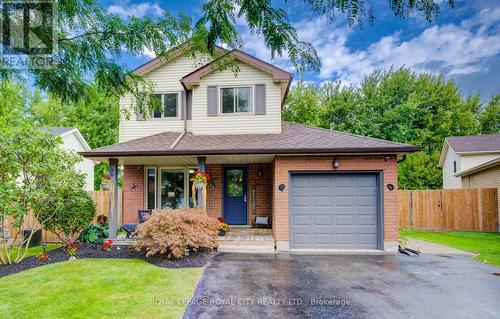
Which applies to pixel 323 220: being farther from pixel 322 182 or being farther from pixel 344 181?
pixel 344 181

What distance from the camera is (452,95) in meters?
24.7

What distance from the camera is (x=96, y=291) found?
15.2 feet

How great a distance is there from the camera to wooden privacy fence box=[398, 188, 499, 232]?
12336mm

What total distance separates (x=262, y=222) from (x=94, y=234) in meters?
5.47

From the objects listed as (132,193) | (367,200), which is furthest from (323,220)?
(132,193)

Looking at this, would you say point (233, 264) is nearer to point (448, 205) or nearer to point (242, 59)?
point (242, 59)

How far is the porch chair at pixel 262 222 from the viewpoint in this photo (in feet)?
32.8

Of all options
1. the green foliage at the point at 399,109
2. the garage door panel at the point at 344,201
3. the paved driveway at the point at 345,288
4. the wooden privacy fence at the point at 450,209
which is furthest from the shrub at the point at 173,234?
the green foliage at the point at 399,109

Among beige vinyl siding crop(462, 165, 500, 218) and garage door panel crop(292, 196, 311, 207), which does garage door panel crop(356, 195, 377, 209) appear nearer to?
garage door panel crop(292, 196, 311, 207)

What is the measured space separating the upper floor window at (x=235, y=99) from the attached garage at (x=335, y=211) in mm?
3454

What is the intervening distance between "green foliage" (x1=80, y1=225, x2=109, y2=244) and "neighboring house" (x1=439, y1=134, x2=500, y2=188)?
53.7 ft

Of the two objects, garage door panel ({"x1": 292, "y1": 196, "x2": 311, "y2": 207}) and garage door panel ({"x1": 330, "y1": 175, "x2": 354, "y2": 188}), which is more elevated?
garage door panel ({"x1": 330, "y1": 175, "x2": 354, "y2": 188})

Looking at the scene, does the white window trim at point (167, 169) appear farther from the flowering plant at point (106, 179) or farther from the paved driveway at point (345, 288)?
the paved driveway at point (345, 288)

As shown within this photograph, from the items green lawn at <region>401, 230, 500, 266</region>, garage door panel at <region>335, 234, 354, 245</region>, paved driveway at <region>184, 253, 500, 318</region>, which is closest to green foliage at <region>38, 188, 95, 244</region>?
paved driveway at <region>184, 253, 500, 318</region>
